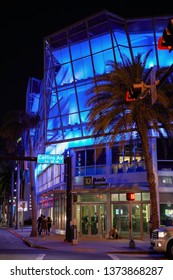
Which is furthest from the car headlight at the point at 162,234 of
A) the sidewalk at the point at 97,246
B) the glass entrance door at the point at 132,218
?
the glass entrance door at the point at 132,218

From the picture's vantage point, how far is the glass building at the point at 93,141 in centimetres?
3136

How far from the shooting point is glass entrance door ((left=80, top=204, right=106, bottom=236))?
32.8 metres

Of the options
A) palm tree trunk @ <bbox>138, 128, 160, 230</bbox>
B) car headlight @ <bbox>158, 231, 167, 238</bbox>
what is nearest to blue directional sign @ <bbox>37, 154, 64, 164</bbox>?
palm tree trunk @ <bbox>138, 128, 160, 230</bbox>

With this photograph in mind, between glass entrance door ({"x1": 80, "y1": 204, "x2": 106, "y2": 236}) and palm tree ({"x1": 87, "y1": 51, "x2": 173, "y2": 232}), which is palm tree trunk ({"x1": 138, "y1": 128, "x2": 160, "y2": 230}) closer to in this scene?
palm tree ({"x1": 87, "y1": 51, "x2": 173, "y2": 232})

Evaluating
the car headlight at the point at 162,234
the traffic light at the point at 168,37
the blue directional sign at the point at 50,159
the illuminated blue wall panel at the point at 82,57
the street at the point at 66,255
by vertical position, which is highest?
the illuminated blue wall panel at the point at 82,57

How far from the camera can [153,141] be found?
31.5 meters

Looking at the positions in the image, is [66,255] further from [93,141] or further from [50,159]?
[93,141]

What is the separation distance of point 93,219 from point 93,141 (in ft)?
22.2

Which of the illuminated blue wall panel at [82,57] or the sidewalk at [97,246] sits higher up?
the illuminated blue wall panel at [82,57]

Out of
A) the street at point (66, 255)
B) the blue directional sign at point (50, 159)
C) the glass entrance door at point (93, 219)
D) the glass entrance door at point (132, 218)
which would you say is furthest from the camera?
the glass entrance door at point (93, 219)

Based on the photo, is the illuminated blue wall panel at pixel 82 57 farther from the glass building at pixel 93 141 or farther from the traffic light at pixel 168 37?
the traffic light at pixel 168 37

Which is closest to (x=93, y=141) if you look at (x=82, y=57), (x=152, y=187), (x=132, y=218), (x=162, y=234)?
(x=132, y=218)

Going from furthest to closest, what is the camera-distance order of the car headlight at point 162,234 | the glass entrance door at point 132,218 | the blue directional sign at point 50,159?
the glass entrance door at point 132,218 → the blue directional sign at point 50,159 → the car headlight at point 162,234

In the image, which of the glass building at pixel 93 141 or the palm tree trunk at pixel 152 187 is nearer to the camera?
the palm tree trunk at pixel 152 187
